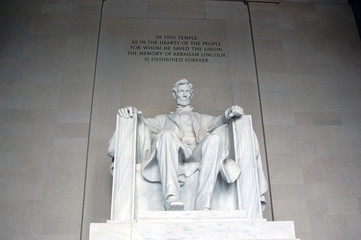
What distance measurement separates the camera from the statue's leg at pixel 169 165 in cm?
448

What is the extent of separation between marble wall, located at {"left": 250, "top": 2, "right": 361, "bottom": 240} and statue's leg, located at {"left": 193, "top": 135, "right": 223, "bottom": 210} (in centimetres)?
208

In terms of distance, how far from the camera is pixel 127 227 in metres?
3.90

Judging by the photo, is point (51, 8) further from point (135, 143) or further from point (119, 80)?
point (135, 143)

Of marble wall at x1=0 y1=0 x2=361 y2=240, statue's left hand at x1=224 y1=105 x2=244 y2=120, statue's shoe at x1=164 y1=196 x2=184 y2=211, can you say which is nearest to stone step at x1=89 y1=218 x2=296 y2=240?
statue's shoe at x1=164 y1=196 x2=184 y2=211

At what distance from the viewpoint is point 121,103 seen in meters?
7.04

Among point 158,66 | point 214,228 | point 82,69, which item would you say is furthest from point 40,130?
point 214,228

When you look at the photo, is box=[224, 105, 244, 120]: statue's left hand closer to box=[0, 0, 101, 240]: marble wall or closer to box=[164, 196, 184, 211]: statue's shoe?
box=[164, 196, 184, 211]: statue's shoe

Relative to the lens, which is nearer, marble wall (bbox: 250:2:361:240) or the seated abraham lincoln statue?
the seated abraham lincoln statue

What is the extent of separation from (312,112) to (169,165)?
340 centimetres

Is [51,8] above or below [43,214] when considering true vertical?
above

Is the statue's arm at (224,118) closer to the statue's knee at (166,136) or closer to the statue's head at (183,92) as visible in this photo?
the statue's head at (183,92)

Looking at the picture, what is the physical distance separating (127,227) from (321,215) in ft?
11.7

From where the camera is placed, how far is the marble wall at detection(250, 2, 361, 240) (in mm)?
6477

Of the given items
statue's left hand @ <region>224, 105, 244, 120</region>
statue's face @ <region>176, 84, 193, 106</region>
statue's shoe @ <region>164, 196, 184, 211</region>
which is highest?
statue's face @ <region>176, 84, 193, 106</region>
